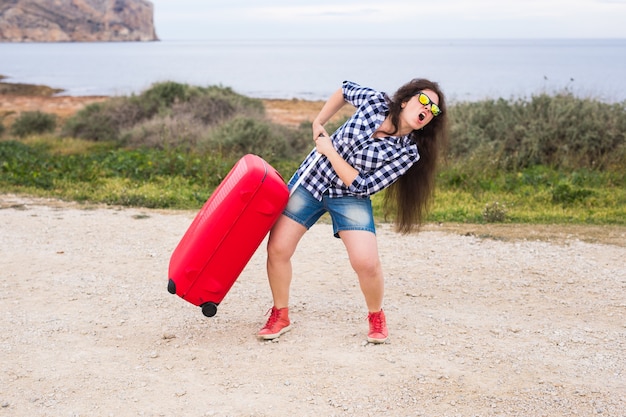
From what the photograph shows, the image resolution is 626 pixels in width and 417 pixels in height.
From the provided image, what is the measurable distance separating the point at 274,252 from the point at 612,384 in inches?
80.6

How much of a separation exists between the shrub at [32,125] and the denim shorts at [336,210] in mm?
16994

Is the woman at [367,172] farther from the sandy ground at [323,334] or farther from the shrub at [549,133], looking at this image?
the shrub at [549,133]

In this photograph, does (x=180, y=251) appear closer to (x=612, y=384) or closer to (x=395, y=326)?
(x=395, y=326)

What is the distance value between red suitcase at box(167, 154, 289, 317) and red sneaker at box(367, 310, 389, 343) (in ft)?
2.96

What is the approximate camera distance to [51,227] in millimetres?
7621

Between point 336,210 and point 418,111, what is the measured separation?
2.40ft

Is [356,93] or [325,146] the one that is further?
[356,93]

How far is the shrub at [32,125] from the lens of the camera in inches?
782

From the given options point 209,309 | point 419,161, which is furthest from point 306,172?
point 209,309

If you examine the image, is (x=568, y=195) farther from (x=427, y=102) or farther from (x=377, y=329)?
(x=427, y=102)

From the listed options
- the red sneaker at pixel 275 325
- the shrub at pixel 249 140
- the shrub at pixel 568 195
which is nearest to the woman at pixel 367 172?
the red sneaker at pixel 275 325

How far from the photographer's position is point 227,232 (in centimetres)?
426

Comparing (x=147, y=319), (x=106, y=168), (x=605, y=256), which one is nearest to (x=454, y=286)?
(x=605, y=256)

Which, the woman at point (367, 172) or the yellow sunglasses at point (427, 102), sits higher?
the yellow sunglasses at point (427, 102)
